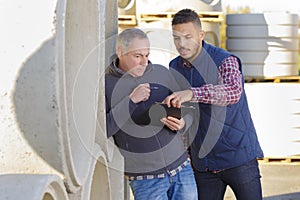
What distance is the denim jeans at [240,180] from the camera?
151 inches

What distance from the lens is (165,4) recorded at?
7.08 meters

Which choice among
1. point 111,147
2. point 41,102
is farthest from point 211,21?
point 41,102

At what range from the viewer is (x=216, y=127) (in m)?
3.81

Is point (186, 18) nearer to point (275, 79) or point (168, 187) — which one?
point (168, 187)

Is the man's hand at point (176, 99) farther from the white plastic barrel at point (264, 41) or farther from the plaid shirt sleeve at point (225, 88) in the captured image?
the white plastic barrel at point (264, 41)

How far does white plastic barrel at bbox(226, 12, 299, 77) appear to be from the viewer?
7480 millimetres

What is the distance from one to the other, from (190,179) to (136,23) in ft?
13.0

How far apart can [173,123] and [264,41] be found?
4.34m

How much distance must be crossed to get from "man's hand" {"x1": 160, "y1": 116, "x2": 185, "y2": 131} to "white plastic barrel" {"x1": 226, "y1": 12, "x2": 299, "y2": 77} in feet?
13.9

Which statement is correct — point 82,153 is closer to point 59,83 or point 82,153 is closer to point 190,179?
point 59,83

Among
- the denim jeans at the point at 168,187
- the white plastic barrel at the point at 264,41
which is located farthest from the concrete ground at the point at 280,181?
the denim jeans at the point at 168,187

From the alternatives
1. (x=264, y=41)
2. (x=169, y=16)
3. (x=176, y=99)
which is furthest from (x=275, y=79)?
(x=176, y=99)

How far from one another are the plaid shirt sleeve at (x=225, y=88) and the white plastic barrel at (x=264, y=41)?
3.86m

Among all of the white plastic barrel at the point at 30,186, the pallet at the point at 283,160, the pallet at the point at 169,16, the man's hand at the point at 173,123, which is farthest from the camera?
the pallet at the point at 283,160
